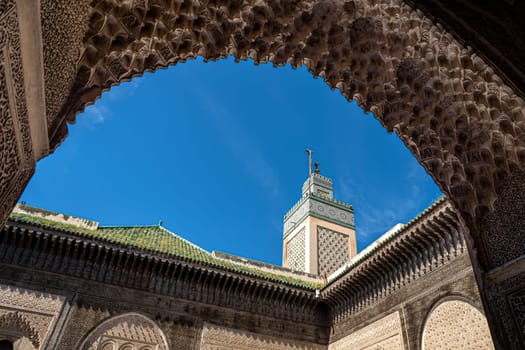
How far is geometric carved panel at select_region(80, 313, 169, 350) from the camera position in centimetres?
702

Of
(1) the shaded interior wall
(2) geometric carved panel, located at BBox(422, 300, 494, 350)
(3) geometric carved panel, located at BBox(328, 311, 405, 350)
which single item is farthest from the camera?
(3) geometric carved panel, located at BBox(328, 311, 405, 350)

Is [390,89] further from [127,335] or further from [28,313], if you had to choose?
[28,313]

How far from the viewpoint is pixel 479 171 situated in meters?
2.68

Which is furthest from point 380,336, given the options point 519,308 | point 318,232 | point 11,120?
point 11,120

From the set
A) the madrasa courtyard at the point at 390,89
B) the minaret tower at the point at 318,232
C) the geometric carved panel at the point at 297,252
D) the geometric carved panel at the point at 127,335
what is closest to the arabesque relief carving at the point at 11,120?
the madrasa courtyard at the point at 390,89

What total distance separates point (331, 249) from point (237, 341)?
5507 mm

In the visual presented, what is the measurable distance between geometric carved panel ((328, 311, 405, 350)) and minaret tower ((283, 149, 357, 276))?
3.91 metres

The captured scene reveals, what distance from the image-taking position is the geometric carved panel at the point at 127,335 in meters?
7.02

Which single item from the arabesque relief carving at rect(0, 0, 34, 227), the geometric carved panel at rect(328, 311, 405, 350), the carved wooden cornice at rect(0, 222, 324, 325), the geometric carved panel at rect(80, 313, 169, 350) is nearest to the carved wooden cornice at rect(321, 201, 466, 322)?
the geometric carved panel at rect(328, 311, 405, 350)

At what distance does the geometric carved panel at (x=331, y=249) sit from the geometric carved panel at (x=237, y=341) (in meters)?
3.81

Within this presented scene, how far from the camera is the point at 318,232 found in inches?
506

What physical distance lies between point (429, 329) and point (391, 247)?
1.53m

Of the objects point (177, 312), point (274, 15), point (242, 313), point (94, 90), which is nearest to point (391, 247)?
point (242, 313)

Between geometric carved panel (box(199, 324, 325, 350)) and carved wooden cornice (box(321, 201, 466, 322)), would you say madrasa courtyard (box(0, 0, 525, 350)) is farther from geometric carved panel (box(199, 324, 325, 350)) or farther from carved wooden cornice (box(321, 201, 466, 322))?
geometric carved panel (box(199, 324, 325, 350))
